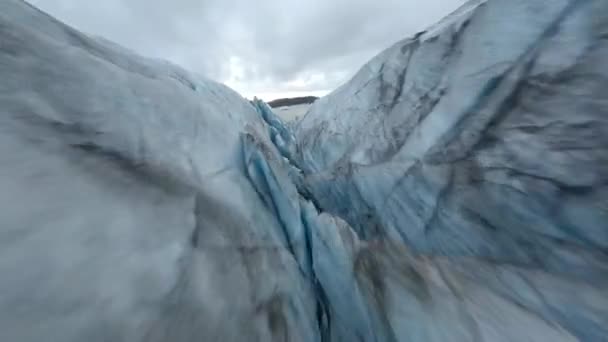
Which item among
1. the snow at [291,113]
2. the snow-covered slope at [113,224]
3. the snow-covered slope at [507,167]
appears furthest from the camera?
the snow at [291,113]

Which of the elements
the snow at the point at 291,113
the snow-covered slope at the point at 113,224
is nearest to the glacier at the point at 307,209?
the snow-covered slope at the point at 113,224

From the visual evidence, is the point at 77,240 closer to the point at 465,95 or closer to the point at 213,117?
the point at 213,117

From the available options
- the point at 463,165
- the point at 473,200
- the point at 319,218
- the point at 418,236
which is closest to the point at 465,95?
the point at 463,165

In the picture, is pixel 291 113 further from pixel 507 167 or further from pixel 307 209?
pixel 507 167

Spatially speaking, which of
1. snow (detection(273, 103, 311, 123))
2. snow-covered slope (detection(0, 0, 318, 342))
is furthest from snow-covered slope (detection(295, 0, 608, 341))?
snow (detection(273, 103, 311, 123))

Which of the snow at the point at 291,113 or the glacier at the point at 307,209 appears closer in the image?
the glacier at the point at 307,209

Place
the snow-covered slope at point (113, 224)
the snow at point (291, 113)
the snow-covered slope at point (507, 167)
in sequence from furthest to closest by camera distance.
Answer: the snow at point (291, 113), the snow-covered slope at point (507, 167), the snow-covered slope at point (113, 224)

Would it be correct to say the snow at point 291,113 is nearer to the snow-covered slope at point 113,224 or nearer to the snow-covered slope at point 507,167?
the snow-covered slope at point 507,167

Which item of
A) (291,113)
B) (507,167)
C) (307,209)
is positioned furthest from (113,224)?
(291,113)
